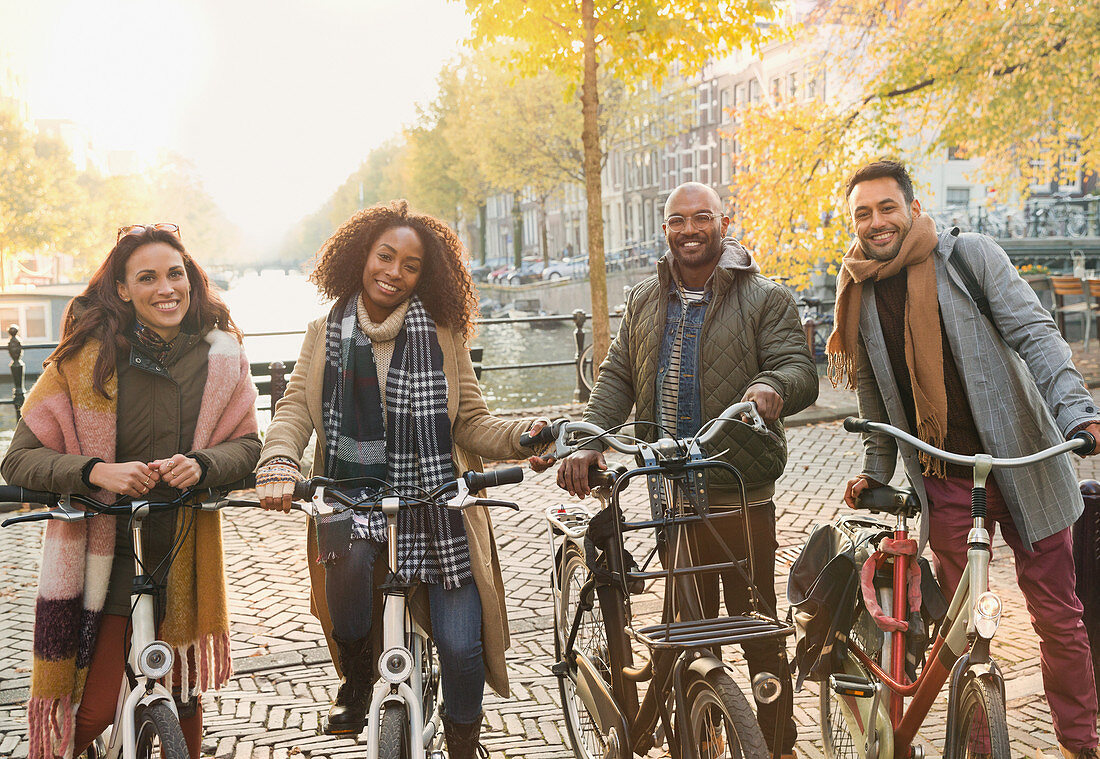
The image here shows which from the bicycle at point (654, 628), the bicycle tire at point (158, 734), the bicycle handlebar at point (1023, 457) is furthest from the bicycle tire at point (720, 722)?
the bicycle tire at point (158, 734)

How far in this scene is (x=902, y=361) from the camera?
3088mm

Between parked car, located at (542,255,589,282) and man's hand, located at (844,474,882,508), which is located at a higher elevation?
parked car, located at (542,255,589,282)

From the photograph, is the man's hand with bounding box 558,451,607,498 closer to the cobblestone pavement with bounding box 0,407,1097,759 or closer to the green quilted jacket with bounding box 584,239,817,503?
the green quilted jacket with bounding box 584,239,817,503

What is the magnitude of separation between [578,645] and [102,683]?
147 cm

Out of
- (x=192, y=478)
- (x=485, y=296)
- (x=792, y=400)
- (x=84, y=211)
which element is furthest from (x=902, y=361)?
(x=485, y=296)

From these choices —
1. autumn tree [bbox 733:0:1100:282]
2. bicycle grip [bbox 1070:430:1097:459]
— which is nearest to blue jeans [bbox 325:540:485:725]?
bicycle grip [bbox 1070:430:1097:459]

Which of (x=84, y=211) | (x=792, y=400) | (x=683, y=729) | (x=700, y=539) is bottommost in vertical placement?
(x=683, y=729)

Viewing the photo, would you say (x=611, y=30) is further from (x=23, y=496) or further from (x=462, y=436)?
(x=23, y=496)

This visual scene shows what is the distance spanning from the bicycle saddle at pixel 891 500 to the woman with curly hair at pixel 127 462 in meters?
1.90

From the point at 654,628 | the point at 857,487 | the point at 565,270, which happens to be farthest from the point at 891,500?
the point at 565,270

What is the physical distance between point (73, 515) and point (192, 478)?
308mm

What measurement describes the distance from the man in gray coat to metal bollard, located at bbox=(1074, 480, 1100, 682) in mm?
552

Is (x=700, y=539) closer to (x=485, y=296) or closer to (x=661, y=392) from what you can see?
(x=661, y=392)

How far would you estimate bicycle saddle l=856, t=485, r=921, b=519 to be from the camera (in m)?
2.82
